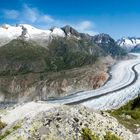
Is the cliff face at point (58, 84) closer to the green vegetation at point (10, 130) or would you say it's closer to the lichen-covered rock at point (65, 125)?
the lichen-covered rock at point (65, 125)

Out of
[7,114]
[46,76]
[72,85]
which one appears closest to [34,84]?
[46,76]

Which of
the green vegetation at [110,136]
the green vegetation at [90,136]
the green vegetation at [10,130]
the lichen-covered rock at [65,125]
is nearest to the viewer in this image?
the lichen-covered rock at [65,125]

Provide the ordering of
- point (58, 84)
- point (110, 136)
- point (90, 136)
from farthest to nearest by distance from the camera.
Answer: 1. point (58, 84)
2. point (110, 136)
3. point (90, 136)

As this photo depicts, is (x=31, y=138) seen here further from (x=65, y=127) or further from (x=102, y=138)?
(x=102, y=138)

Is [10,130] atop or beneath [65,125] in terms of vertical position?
beneath

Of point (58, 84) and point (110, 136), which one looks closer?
point (110, 136)

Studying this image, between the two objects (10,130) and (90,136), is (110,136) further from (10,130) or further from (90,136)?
(10,130)

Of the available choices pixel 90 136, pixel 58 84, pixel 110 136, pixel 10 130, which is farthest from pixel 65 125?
pixel 58 84

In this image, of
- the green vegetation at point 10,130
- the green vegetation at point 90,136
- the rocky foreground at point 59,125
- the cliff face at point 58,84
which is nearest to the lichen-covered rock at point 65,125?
the rocky foreground at point 59,125

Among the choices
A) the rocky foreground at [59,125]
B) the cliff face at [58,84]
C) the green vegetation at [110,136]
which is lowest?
the cliff face at [58,84]

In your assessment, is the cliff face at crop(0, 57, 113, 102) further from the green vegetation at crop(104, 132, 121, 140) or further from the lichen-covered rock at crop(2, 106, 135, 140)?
the green vegetation at crop(104, 132, 121, 140)
